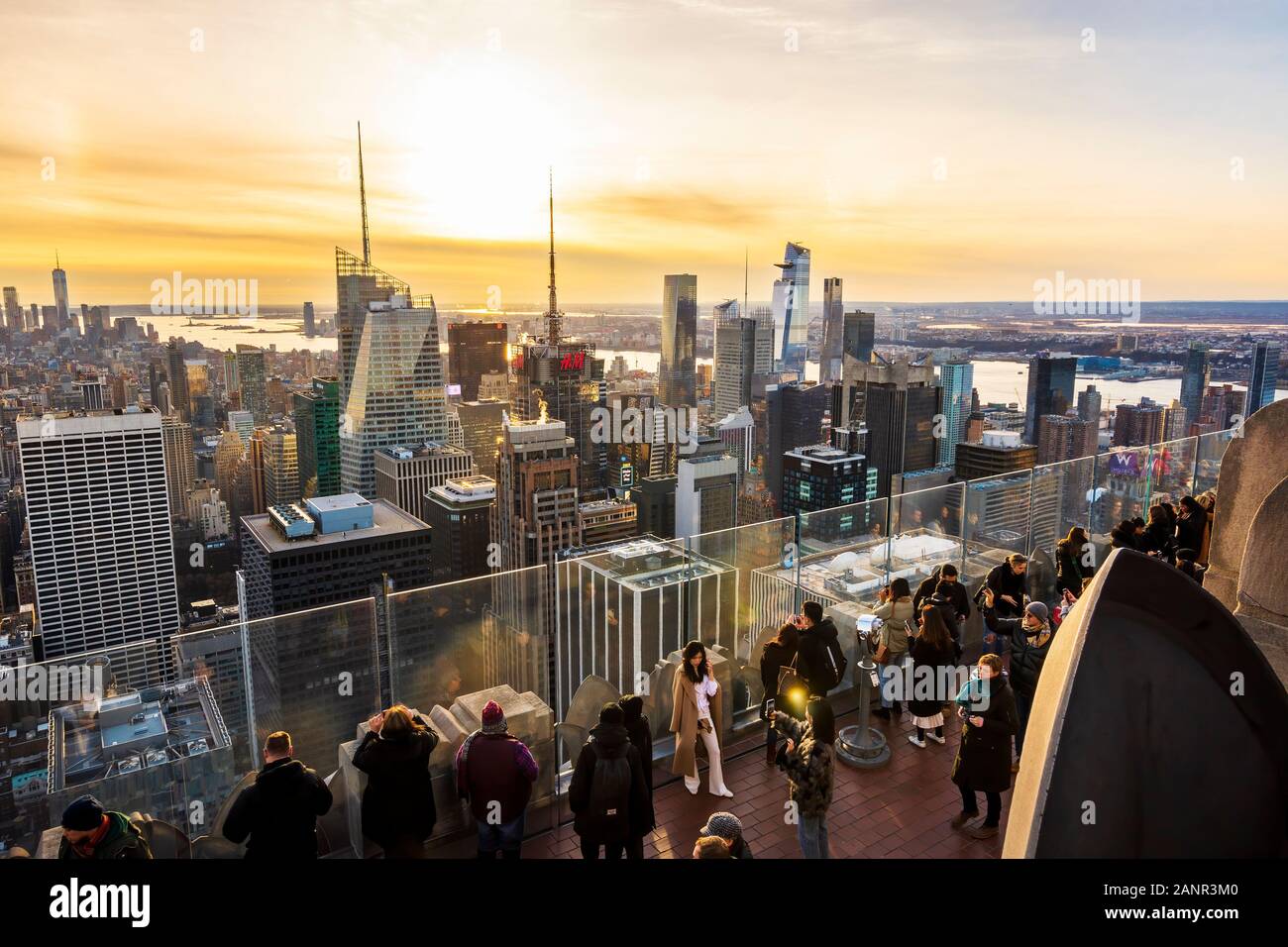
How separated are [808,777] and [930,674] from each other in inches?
75.4

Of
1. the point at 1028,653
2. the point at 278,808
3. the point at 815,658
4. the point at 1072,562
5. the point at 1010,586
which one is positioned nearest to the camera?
the point at 278,808

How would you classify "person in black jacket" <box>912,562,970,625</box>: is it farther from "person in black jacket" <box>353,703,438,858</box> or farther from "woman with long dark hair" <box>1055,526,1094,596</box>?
"person in black jacket" <box>353,703,438,858</box>

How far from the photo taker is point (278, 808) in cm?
361

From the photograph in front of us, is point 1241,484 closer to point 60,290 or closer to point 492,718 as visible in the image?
point 492,718

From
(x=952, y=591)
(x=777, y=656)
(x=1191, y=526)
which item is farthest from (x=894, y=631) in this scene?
(x=1191, y=526)

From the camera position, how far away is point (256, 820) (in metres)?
3.59

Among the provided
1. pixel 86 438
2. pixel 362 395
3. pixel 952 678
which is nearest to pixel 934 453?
pixel 362 395

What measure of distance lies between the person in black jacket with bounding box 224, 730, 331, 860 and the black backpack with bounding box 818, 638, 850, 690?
3.07 m

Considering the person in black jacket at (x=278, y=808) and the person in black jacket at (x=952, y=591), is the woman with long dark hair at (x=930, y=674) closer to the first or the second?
the person in black jacket at (x=952, y=591)

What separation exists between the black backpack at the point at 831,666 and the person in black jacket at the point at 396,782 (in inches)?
99.5

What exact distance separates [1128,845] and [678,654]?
4056 mm

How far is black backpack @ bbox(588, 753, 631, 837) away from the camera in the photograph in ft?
13.6
